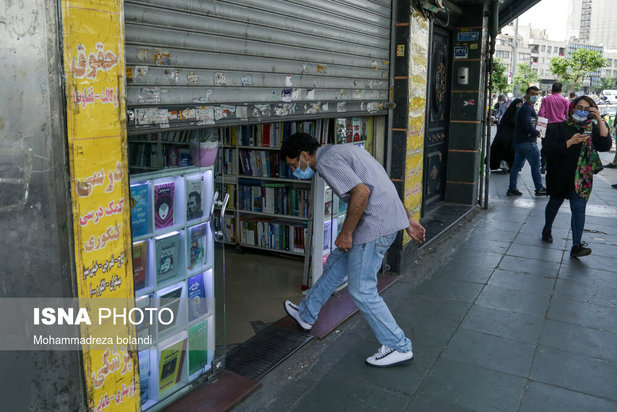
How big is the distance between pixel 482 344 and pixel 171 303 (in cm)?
237

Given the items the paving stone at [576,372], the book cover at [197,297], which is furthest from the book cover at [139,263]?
the paving stone at [576,372]

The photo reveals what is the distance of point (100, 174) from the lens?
2422mm

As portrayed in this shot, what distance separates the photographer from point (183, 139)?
3293 millimetres

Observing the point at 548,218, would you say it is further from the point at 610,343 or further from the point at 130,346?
the point at 130,346

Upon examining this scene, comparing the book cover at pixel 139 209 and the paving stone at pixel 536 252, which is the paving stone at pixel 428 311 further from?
the book cover at pixel 139 209

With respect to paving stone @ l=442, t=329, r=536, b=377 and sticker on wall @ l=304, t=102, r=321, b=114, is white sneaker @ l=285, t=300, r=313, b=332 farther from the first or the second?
sticker on wall @ l=304, t=102, r=321, b=114

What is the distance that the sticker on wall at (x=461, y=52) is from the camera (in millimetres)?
9023

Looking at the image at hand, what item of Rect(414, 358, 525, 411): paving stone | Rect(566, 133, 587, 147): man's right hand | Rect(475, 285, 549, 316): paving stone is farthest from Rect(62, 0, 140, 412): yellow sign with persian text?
Rect(566, 133, 587, 147): man's right hand

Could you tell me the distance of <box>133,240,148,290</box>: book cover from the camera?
117 inches

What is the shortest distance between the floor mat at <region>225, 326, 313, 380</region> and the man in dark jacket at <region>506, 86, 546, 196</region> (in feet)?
23.4

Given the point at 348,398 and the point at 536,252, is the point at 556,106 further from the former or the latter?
the point at 348,398

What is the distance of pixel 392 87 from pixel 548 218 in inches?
117

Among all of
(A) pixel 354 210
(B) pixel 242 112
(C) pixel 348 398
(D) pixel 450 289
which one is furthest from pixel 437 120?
(C) pixel 348 398

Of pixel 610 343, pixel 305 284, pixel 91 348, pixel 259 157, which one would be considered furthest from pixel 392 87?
pixel 91 348
